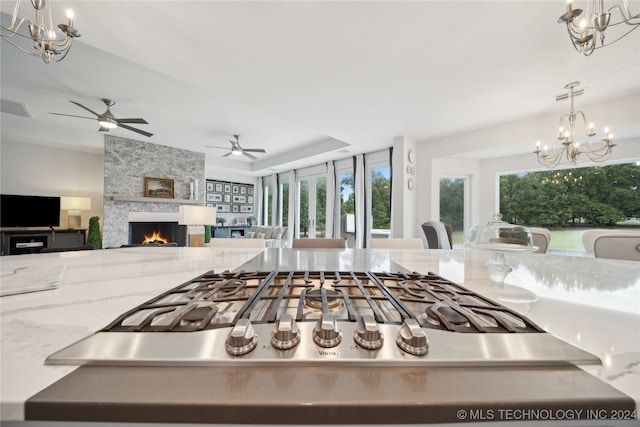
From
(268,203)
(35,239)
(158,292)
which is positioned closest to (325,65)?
(158,292)

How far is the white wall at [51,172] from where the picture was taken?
15.3 feet

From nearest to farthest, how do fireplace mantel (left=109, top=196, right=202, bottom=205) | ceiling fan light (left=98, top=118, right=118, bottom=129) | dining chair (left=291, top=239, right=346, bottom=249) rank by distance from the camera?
dining chair (left=291, top=239, right=346, bottom=249) < ceiling fan light (left=98, top=118, right=118, bottom=129) < fireplace mantel (left=109, top=196, right=202, bottom=205)

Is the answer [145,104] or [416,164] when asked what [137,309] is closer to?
[145,104]

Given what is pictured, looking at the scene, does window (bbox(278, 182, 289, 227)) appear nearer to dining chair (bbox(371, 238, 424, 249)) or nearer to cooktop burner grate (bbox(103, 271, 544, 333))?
dining chair (bbox(371, 238, 424, 249))

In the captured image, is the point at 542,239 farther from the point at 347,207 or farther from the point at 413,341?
the point at 347,207

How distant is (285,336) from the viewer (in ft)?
1.15

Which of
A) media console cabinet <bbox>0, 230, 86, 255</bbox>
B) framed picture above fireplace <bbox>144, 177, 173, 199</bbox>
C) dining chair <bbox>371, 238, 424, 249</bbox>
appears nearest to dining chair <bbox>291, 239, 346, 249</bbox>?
dining chair <bbox>371, 238, 424, 249</bbox>

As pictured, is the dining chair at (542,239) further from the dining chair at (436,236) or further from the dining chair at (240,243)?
the dining chair at (240,243)

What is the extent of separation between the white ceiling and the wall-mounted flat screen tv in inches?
46.3

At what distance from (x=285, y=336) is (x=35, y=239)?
6.47 m

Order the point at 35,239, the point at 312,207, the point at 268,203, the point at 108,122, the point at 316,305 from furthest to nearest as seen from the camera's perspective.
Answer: the point at 268,203 → the point at 312,207 → the point at 35,239 → the point at 108,122 → the point at 316,305

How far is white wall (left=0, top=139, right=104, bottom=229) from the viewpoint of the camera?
4.67 meters

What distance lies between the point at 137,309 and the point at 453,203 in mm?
5217

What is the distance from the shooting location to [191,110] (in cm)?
390
